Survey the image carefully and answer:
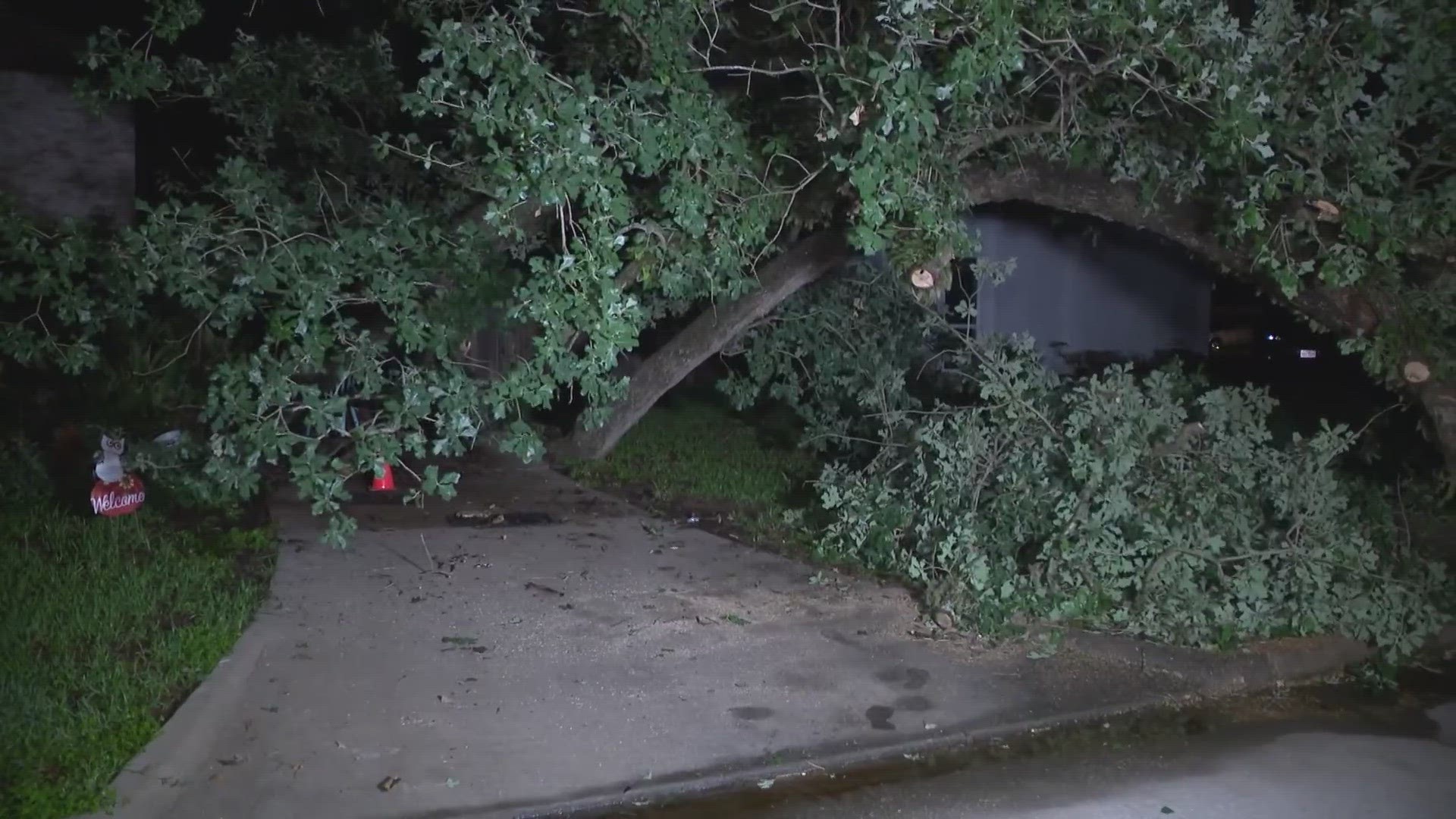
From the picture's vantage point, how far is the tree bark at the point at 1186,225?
793cm

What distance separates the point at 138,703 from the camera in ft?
20.2

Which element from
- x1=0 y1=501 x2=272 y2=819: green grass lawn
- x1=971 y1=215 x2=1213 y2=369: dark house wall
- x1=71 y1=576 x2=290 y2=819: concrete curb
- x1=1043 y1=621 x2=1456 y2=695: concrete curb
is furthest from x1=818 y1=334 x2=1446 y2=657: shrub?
x1=971 y1=215 x2=1213 y2=369: dark house wall

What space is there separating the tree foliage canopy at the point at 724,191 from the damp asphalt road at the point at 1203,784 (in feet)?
7.69

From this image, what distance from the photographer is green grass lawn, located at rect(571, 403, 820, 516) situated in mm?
11836

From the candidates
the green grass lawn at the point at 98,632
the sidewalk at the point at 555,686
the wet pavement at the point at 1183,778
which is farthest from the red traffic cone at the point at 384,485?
the wet pavement at the point at 1183,778

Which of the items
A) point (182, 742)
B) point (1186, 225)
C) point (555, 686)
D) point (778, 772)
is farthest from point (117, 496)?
point (1186, 225)

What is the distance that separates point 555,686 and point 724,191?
2.95 m

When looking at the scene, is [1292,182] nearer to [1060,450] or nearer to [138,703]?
[1060,450]

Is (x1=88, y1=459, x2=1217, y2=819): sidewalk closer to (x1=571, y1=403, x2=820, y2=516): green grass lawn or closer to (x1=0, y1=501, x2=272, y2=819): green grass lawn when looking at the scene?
(x1=0, y1=501, x2=272, y2=819): green grass lawn

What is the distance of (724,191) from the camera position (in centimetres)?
789

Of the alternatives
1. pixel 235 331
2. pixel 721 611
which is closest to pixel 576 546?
pixel 721 611

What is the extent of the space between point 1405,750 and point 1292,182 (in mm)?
2918

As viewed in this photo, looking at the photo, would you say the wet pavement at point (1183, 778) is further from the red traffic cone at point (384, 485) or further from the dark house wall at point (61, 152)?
the dark house wall at point (61, 152)

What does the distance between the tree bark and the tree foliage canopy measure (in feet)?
0.06
